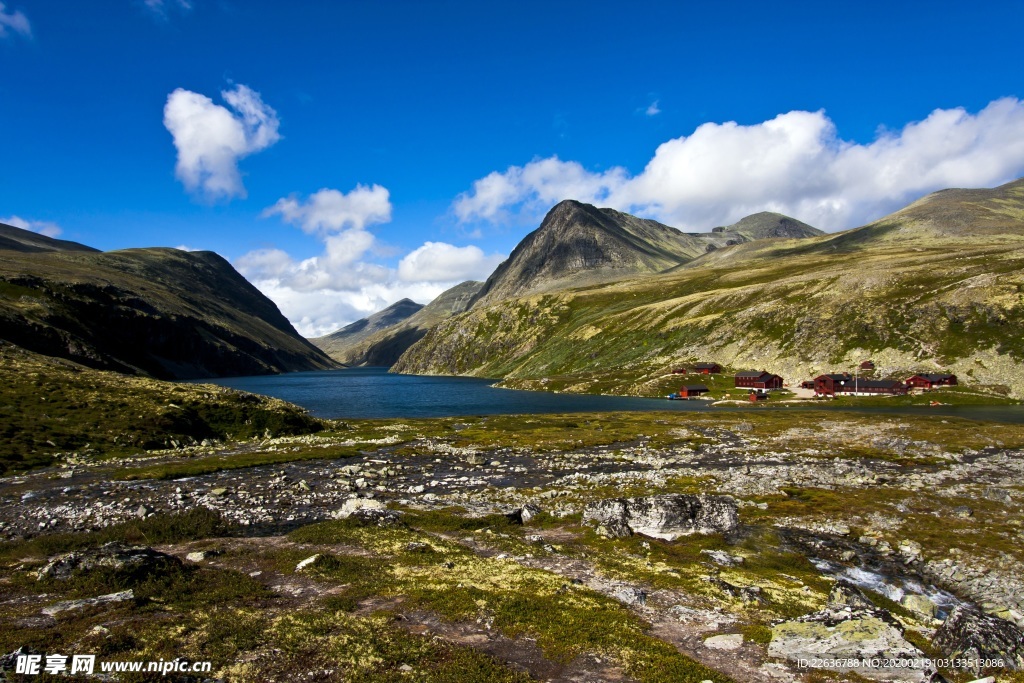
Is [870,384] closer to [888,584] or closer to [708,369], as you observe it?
[708,369]

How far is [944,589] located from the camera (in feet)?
85.4

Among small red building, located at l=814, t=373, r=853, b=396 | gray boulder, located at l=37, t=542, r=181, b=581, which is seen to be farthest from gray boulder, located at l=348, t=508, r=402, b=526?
small red building, located at l=814, t=373, r=853, b=396

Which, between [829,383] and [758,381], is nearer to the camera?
[829,383]

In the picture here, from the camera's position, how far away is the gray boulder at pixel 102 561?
2122cm

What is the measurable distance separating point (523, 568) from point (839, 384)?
156 meters

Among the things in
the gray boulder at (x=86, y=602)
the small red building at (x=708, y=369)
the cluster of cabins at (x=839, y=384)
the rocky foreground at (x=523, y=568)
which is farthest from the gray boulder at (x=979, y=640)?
the small red building at (x=708, y=369)

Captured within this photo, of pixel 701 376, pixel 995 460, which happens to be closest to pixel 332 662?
pixel 995 460

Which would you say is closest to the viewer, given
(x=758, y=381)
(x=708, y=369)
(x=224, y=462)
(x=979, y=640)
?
(x=979, y=640)

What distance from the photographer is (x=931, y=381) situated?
465 feet

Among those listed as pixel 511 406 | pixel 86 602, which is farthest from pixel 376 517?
pixel 511 406

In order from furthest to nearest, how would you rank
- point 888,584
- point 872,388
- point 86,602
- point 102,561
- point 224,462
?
point 872,388 < point 224,462 < point 888,584 < point 102,561 < point 86,602

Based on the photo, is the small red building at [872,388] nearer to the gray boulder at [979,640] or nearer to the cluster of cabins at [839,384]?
the cluster of cabins at [839,384]

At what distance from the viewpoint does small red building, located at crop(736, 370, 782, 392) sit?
16288cm

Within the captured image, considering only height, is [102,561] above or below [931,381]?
below
